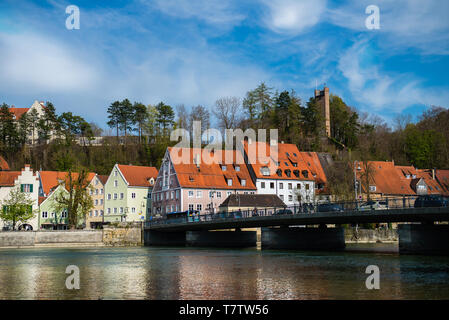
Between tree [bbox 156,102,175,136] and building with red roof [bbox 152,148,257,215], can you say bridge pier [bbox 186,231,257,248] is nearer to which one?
building with red roof [bbox 152,148,257,215]

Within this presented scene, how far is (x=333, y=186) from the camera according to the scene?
91.8 meters

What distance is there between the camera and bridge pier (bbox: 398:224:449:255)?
1794 inches

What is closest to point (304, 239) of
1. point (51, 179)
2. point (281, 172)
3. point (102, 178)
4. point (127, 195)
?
point (281, 172)

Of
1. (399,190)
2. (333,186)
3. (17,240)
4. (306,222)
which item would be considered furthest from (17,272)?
(399,190)

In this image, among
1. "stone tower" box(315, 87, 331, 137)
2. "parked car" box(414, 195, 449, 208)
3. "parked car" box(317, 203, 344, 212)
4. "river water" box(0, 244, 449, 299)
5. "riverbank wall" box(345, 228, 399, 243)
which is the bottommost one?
"riverbank wall" box(345, 228, 399, 243)

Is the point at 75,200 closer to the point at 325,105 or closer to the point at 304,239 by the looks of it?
the point at 304,239

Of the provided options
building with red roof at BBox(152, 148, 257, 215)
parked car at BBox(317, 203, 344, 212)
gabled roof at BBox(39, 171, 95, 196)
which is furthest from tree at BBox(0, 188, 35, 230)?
parked car at BBox(317, 203, 344, 212)

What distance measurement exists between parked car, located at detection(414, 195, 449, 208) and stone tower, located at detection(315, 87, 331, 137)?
80.6 m

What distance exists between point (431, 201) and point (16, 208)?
2404 inches

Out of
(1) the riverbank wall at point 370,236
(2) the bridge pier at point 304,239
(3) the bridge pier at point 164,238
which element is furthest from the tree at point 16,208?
(1) the riverbank wall at point 370,236

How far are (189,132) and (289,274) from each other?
82.5 m

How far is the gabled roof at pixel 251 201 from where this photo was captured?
79.9 m

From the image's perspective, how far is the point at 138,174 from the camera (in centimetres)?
9719

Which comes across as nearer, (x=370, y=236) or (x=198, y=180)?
(x=370, y=236)
